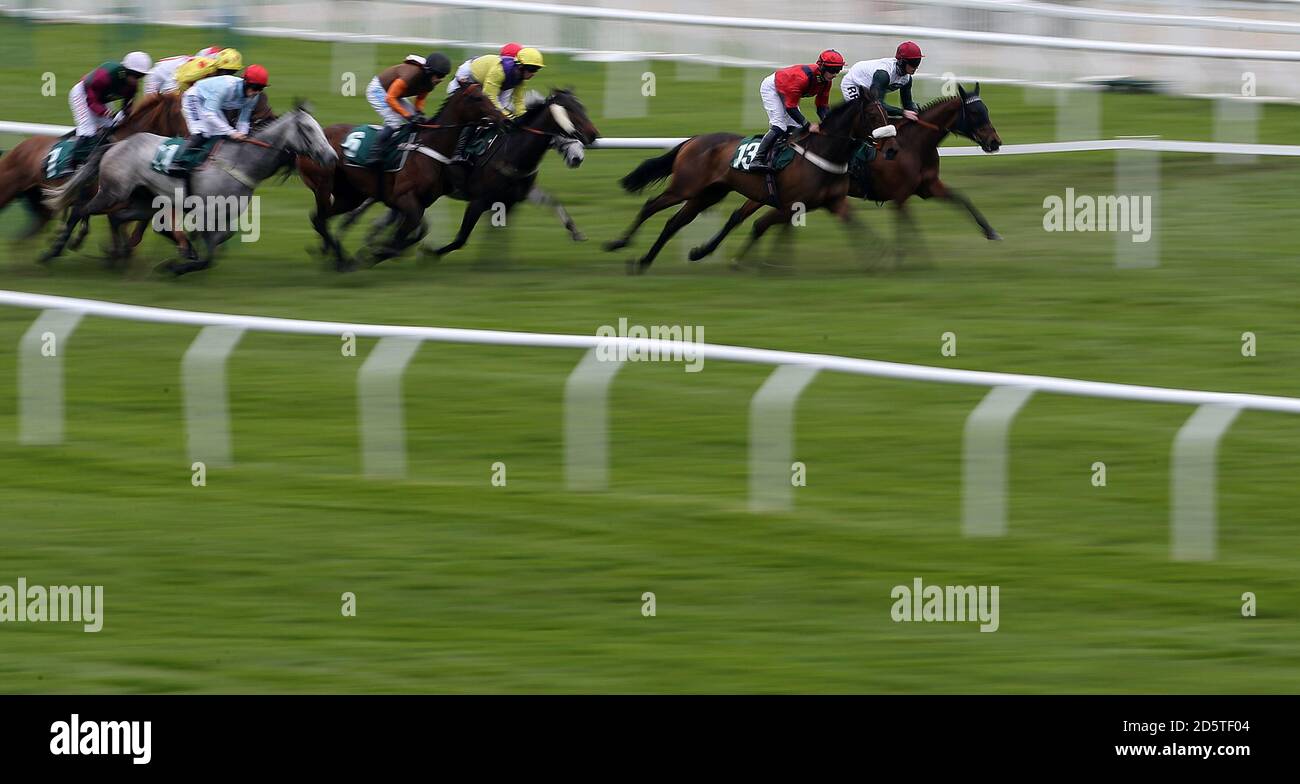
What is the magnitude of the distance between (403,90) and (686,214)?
1.76m

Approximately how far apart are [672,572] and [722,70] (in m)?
10.5

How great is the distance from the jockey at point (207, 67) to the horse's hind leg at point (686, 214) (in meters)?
2.50

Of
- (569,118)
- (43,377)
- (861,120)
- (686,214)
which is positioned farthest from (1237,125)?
(43,377)

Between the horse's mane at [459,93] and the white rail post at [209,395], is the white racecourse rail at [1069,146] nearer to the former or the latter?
the horse's mane at [459,93]

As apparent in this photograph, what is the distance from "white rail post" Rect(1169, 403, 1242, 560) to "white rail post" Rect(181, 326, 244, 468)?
10.5 feet

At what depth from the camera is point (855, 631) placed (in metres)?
5.87

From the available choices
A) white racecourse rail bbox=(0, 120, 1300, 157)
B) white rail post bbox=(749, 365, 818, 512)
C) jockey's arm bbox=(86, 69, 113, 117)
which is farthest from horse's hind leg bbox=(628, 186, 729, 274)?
white rail post bbox=(749, 365, 818, 512)

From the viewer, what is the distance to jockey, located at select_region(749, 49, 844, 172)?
11.4m

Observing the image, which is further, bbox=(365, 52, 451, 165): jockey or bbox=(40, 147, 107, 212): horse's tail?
bbox=(365, 52, 451, 165): jockey

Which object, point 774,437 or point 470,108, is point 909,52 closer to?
point 470,108

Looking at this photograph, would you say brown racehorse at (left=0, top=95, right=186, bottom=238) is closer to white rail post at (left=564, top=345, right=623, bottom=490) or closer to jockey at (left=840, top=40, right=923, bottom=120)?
jockey at (left=840, top=40, right=923, bottom=120)

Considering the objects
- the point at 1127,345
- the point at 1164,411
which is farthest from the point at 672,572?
the point at 1127,345

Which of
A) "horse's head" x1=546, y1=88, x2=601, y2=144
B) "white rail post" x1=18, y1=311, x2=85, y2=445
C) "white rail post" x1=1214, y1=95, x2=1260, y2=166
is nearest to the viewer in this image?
"white rail post" x1=18, y1=311, x2=85, y2=445

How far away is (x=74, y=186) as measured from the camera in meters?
11.2
